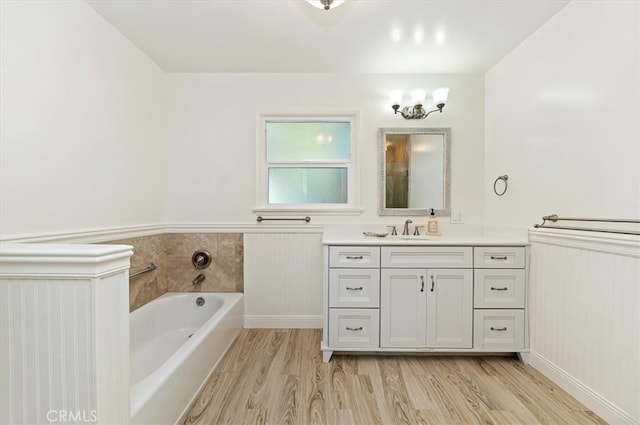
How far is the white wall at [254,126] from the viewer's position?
8.92 feet

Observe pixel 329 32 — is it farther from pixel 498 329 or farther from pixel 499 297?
pixel 498 329

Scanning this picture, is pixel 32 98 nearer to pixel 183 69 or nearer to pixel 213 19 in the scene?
pixel 213 19

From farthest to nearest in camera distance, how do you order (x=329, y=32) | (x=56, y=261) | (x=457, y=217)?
(x=457, y=217) → (x=329, y=32) → (x=56, y=261)

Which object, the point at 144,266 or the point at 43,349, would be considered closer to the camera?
the point at 43,349

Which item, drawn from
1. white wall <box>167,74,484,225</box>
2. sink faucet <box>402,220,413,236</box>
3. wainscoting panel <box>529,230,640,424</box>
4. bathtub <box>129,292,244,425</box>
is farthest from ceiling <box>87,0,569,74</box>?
bathtub <box>129,292,244,425</box>

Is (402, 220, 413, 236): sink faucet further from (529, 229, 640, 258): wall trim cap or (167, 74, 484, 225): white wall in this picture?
(529, 229, 640, 258): wall trim cap

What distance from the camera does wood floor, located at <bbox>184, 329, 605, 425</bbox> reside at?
5.16 ft

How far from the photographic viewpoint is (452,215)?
272 centimetres

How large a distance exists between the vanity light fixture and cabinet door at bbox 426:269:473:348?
1.38m

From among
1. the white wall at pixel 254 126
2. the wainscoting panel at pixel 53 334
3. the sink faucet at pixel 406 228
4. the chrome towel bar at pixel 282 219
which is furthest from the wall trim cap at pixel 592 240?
the wainscoting panel at pixel 53 334

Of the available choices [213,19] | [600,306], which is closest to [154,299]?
[213,19]

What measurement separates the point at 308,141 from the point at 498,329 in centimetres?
213

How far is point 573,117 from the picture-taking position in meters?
1.78

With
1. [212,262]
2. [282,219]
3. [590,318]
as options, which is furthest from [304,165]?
[590,318]
